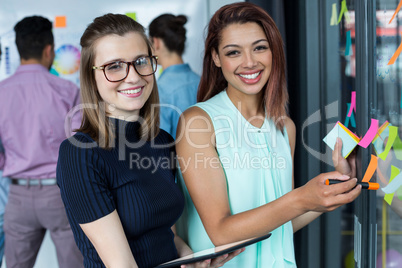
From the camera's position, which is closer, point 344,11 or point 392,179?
point 392,179

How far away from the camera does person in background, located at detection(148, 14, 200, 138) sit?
274cm

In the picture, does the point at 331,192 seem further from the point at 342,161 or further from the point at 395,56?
the point at 395,56

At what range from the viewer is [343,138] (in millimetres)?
1322

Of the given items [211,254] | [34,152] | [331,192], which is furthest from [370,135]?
[34,152]

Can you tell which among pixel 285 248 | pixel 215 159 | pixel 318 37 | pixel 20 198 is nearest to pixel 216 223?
pixel 215 159

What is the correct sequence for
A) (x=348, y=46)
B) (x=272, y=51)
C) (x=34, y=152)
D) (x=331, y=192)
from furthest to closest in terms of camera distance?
1. (x=34, y=152)
2. (x=348, y=46)
3. (x=272, y=51)
4. (x=331, y=192)

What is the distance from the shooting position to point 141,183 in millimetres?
1349

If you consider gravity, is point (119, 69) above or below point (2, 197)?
above

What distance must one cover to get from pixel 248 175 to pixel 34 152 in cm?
158

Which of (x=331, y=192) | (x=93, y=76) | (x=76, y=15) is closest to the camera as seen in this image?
(x=331, y=192)

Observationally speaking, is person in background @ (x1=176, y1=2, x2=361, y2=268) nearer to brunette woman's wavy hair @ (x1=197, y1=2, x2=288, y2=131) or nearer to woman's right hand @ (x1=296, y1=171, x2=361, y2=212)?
brunette woman's wavy hair @ (x1=197, y1=2, x2=288, y2=131)

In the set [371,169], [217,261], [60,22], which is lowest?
[217,261]

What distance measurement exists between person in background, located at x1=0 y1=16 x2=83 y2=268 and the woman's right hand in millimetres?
1783

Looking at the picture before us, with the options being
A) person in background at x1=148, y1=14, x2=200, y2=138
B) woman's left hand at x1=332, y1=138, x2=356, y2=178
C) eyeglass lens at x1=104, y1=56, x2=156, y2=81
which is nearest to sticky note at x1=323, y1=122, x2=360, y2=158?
woman's left hand at x1=332, y1=138, x2=356, y2=178
